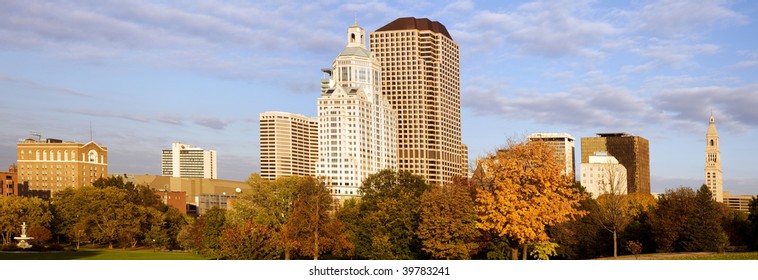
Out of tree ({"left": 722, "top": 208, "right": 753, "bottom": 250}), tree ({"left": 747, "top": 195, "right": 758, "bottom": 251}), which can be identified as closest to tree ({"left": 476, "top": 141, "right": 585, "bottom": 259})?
tree ({"left": 747, "top": 195, "right": 758, "bottom": 251})

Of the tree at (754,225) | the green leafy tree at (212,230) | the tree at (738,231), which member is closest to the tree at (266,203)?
the green leafy tree at (212,230)

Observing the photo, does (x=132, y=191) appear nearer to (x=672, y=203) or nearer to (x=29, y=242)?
(x=29, y=242)

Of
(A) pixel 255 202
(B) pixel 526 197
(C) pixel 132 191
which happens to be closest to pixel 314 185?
(A) pixel 255 202

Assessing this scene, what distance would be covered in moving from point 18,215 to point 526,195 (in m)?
85.5

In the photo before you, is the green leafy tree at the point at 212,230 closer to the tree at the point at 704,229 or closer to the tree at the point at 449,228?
the tree at the point at 449,228

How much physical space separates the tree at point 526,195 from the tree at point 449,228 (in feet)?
11.9

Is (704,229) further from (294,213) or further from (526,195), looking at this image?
(294,213)

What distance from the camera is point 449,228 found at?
73.9m

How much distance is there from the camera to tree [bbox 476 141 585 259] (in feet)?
219

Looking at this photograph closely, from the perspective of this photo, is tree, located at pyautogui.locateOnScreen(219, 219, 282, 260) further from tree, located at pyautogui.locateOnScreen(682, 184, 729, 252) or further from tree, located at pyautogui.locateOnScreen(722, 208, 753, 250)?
tree, located at pyautogui.locateOnScreen(722, 208, 753, 250)

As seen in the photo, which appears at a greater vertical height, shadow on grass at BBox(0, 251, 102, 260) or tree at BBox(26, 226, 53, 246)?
tree at BBox(26, 226, 53, 246)

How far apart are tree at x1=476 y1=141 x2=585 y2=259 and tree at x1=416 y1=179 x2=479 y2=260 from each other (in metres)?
3.64

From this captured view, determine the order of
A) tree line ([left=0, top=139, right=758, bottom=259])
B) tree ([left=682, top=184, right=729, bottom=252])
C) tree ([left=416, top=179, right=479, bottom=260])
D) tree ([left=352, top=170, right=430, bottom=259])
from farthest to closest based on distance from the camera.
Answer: tree ([left=682, top=184, right=729, bottom=252]) < tree ([left=352, top=170, right=430, bottom=259]) < tree ([left=416, top=179, right=479, bottom=260]) < tree line ([left=0, top=139, right=758, bottom=259])

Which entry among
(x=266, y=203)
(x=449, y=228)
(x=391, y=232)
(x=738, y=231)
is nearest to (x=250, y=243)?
(x=391, y=232)
